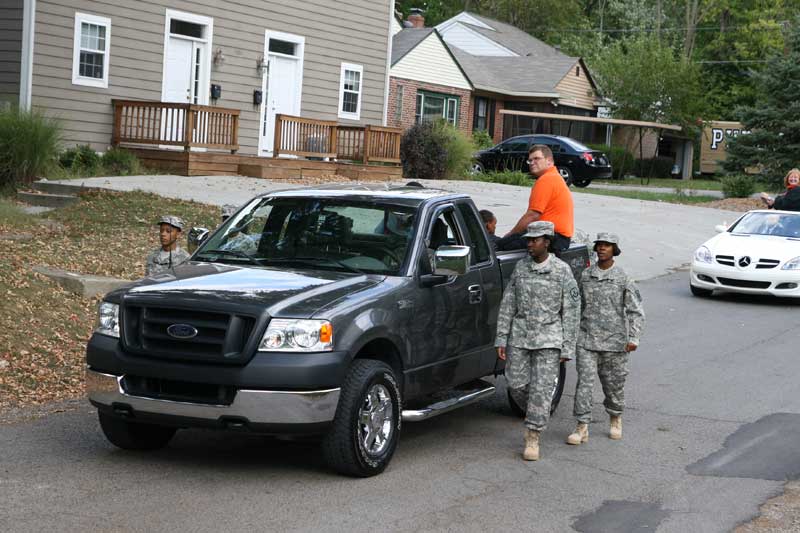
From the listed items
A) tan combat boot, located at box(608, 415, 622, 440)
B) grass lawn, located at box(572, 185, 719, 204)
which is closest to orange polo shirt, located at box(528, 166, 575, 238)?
tan combat boot, located at box(608, 415, 622, 440)

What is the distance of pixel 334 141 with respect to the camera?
2683 centimetres

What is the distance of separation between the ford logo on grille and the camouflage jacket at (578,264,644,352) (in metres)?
3.02

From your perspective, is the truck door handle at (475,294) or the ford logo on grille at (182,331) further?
the truck door handle at (475,294)

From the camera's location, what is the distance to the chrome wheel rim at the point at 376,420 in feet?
23.1

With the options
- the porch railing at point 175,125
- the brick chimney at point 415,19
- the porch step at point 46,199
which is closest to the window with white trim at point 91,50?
the porch railing at point 175,125

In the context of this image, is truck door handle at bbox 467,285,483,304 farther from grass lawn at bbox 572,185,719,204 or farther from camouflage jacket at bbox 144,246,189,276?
grass lawn at bbox 572,185,719,204

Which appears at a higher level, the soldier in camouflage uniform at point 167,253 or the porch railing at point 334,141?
the porch railing at point 334,141

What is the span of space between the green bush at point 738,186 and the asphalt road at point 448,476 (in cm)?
2451

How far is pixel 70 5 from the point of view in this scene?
23.0 metres

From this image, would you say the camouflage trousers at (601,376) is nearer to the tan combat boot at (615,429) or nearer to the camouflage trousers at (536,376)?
the tan combat boot at (615,429)

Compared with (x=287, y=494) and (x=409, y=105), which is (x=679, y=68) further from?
(x=287, y=494)

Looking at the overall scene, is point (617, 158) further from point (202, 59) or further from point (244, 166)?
point (244, 166)

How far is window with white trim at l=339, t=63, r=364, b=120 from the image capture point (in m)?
29.7

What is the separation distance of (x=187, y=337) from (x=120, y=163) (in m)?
16.9
